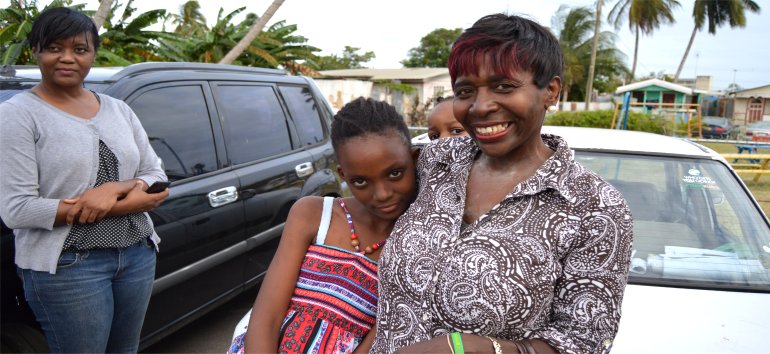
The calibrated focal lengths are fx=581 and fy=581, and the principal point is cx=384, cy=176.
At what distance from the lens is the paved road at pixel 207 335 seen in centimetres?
385

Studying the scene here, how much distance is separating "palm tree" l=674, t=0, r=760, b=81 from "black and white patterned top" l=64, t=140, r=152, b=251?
5010 cm

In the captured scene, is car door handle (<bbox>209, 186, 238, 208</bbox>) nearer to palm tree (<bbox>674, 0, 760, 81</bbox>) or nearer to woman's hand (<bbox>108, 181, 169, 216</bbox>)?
woman's hand (<bbox>108, 181, 169, 216</bbox>)

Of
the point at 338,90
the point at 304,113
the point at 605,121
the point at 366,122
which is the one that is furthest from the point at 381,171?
the point at 338,90

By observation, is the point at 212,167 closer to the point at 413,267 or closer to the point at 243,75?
the point at 243,75

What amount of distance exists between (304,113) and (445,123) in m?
1.93

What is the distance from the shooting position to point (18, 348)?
8.54ft

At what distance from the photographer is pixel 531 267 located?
1.28 metres

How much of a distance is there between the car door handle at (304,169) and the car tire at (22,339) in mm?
2068

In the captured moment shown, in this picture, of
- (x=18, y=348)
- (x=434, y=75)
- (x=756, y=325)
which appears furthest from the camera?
(x=434, y=75)

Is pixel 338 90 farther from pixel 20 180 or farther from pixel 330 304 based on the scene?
pixel 330 304

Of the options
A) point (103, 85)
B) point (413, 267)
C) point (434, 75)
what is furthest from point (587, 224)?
point (434, 75)

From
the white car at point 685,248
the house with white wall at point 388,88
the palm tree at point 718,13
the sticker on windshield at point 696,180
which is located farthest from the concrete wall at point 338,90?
the palm tree at point 718,13

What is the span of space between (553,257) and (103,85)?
2640 mm

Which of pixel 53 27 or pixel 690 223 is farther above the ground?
pixel 53 27
